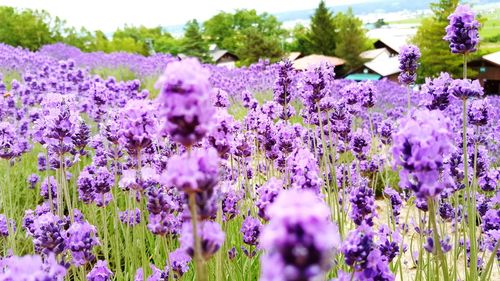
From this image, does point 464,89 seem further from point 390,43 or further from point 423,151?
point 390,43

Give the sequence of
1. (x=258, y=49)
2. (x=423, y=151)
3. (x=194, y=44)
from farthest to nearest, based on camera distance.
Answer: (x=194, y=44)
(x=258, y=49)
(x=423, y=151)

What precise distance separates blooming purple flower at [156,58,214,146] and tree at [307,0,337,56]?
171ft

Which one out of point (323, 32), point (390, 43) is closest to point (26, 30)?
point (323, 32)

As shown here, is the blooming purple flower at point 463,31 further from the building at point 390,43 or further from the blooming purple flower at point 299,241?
the building at point 390,43

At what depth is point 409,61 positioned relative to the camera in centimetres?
337

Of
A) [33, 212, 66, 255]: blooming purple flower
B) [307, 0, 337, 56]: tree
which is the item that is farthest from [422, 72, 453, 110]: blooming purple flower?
[307, 0, 337, 56]: tree

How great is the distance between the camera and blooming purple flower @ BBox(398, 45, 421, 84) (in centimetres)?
334

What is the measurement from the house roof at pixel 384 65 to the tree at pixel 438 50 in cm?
408

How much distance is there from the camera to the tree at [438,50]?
1231 inches

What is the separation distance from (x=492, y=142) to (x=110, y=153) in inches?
208

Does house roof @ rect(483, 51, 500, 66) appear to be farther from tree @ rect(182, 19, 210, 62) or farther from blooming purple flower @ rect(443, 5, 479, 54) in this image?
tree @ rect(182, 19, 210, 62)

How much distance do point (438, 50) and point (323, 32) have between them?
21738mm

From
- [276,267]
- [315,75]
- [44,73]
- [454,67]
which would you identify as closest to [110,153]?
[315,75]

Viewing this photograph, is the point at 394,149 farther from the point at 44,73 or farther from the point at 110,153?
the point at 44,73
